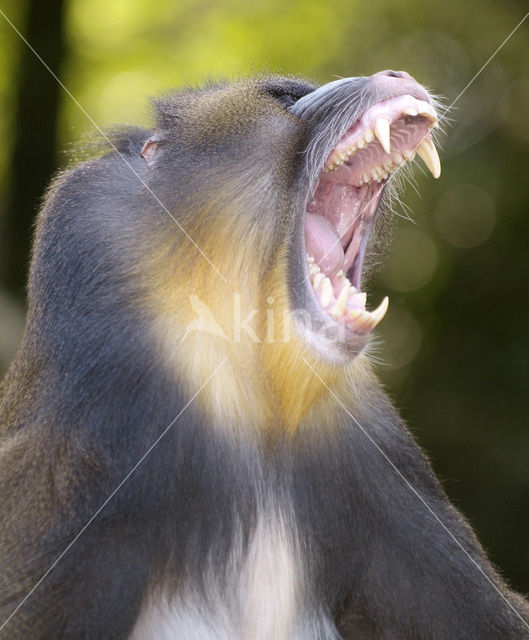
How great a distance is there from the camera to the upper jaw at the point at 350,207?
241 centimetres

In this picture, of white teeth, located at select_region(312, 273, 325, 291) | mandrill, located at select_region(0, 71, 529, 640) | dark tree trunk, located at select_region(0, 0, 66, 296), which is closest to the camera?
mandrill, located at select_region(0, 71, 529, 640)

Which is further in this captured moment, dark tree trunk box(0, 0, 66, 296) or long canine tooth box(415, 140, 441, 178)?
dark tree trunk box(0, 0, 66, 296)

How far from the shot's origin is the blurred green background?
6.30 meters

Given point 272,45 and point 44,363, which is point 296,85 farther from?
point 272,45

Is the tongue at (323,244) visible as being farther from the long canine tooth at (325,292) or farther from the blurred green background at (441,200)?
the blurred green background at (441,200)

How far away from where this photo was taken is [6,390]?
269cm

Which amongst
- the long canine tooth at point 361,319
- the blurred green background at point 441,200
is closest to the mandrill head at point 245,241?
the long canine tooth at point 361,319

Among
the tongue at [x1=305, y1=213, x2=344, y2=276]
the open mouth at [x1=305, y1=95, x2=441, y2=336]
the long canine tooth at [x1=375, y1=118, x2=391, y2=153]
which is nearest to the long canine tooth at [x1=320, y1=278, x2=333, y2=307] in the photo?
the open mouth at [x1=305, y1=95, x2=441, y2=336]

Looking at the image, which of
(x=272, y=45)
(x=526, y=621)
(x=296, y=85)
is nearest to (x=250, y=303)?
(x=296, y=85)

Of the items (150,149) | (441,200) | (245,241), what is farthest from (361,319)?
(441,200)

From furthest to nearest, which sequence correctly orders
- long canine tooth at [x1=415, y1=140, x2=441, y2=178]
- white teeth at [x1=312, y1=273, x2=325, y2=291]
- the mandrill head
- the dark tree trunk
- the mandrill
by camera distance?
1. the dark tree trunk
2. long canine tooth at [x1=415, y1=140, x2=441, y2=178]
3. white teeth at [x1=312, y1=273, x2=325, y2=291]
4. the mandrill head
5. the mandrill

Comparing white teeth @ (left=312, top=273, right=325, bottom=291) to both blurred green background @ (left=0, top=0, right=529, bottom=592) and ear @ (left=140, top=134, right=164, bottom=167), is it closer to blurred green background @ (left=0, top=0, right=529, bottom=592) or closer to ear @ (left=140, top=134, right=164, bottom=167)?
ear @ (left=140, top=134, right=164, bottom=167)

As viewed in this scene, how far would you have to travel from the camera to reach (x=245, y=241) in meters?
2.44

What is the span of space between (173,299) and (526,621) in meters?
1.45
